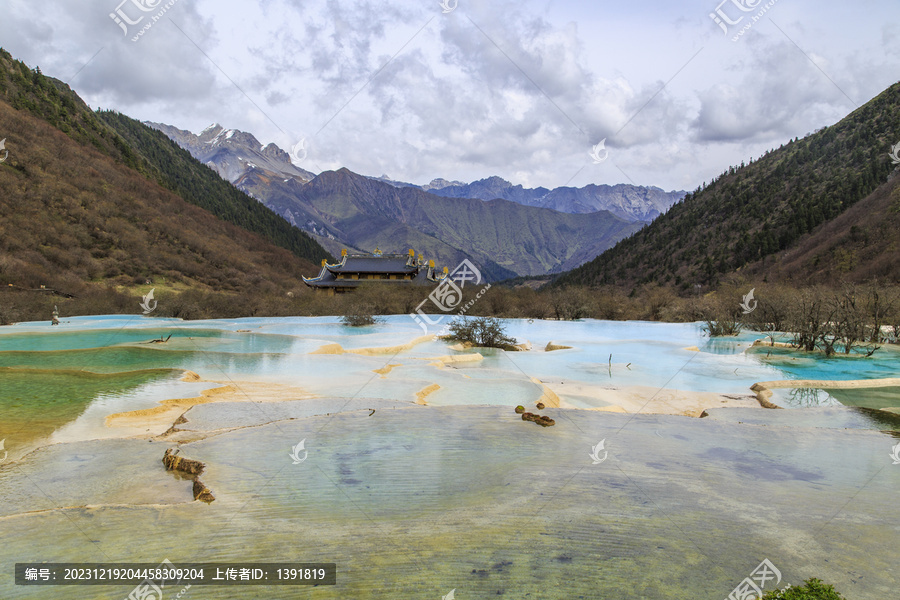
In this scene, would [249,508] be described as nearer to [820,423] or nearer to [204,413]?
[204,413]

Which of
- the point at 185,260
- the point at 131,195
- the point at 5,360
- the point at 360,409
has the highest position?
the point at 131,195

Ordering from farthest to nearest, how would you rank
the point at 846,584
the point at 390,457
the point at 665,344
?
the point at 665,344 < the point at 390,457 < the point at 846,584

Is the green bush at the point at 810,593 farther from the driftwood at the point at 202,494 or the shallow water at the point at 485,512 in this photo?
the driftwood at the point at 202,494

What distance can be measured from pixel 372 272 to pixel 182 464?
4322 centimetres

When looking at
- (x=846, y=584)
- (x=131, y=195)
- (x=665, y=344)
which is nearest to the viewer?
(x=846, y=584)

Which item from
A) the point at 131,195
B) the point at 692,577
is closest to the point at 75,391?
the point at 692,577

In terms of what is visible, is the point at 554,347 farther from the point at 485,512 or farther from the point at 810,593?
the point at 810,593

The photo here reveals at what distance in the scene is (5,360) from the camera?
11.8 m

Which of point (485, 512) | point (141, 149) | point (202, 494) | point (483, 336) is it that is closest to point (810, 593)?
point (485, 512)

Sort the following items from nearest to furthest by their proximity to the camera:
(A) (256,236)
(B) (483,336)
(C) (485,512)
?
1. (C) (485,512)
2. (B) (483,336)
3. (A) (256,236)

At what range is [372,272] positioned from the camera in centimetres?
4797

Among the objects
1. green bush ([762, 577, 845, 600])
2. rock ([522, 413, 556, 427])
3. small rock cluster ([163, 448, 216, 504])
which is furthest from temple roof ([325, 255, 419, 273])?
green bush ([762, 577, 845, 600])

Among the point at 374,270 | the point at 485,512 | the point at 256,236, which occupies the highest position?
the point at 256,236

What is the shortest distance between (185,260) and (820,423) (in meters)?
49.7
